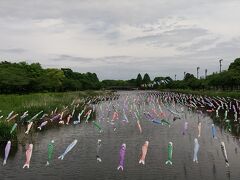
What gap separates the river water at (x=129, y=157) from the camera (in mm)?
27016

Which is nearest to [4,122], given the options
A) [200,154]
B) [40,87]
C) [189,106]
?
[200,154]

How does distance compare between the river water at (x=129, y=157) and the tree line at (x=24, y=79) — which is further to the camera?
the tree line at (x=24, y=79)

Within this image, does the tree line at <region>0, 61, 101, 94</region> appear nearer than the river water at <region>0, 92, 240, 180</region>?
No

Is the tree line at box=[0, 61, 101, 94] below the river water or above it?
above

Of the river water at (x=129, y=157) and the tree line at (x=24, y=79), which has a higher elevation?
the tree line at (x=24, y=79)

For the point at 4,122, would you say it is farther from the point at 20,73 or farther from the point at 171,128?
the point at 20,73

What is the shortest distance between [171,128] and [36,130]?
549 inches

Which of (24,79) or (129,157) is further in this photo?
(24,79)

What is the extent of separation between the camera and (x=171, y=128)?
153 ft

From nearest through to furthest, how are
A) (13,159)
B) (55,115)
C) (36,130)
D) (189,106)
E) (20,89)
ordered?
(13,159) → (36,130) → (55,115) → (189,106) → (20,89)

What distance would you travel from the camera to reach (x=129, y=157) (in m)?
31.4

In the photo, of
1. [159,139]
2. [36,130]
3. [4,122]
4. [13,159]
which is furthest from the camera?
[36,130]

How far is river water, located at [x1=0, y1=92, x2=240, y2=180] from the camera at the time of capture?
1064 inches

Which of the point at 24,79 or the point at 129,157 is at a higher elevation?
the point at 24,79
